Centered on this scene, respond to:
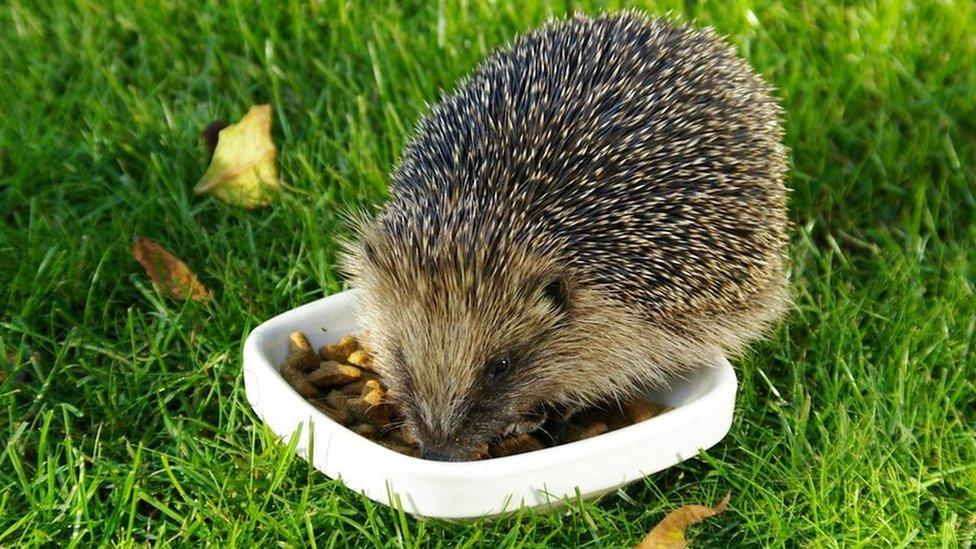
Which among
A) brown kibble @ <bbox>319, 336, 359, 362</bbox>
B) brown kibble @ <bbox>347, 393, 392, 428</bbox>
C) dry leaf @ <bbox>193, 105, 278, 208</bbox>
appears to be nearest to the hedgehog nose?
brown kibble @ <bbox>347, 393, 392, 428</bbox>

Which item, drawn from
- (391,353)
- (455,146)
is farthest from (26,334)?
(455,146)

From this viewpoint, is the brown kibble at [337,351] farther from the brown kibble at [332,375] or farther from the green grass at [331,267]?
the green grass at [331,267]

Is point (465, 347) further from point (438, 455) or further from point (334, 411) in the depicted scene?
point (334, 411)

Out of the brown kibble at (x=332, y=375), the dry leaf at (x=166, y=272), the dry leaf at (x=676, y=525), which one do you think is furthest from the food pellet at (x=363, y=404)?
the dry leaf at (x=166, y=272)

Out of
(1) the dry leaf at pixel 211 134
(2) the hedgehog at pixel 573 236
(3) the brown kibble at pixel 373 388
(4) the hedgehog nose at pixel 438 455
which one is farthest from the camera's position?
(1) the dry leaf at pixel 211 134

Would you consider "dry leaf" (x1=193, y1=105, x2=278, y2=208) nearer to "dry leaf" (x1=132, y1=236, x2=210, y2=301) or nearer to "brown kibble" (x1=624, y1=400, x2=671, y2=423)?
"dry leaf" (x1=132, y1=236, x2=210, y2=301)

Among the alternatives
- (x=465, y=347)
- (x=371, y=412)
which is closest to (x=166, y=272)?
(x=371, y=412)

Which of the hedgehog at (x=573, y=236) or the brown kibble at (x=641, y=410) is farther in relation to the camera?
the brown kibble at (x=641, y=410)

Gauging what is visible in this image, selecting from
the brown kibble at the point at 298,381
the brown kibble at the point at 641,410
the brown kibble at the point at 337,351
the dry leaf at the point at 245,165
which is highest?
the dry leaf at the point at 245,165
